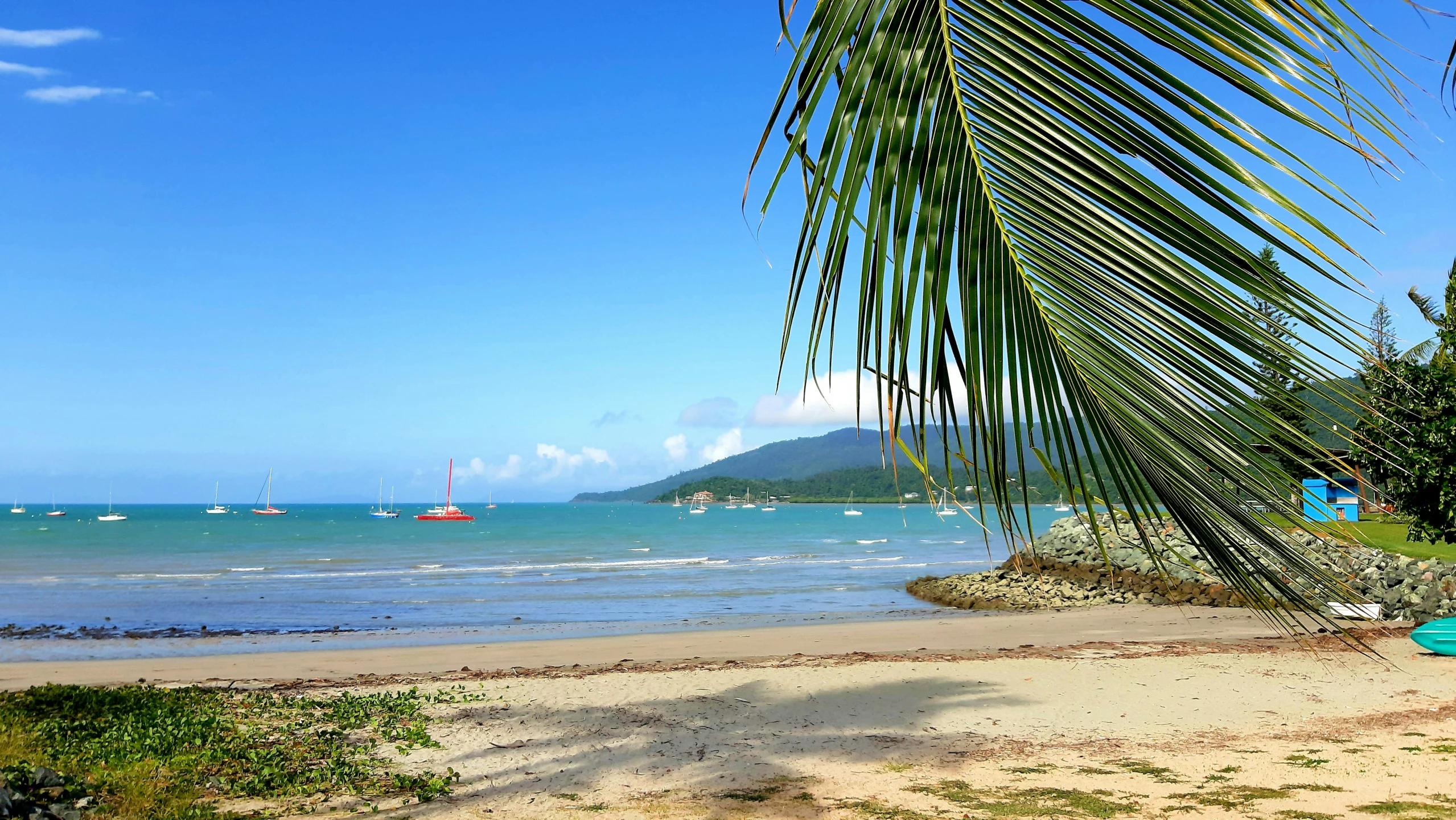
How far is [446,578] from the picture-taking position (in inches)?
1305

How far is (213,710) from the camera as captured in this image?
9.20 m

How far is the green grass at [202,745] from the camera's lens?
6320 millimetres

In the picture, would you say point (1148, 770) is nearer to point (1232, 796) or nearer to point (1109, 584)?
point (1232, 796)

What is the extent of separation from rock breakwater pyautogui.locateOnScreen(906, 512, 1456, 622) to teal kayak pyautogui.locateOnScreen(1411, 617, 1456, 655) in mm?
1539

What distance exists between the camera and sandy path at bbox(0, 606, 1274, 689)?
14.0m

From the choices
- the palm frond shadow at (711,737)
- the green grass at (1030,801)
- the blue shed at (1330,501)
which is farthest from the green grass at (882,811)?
the blue shed at (1330,501)

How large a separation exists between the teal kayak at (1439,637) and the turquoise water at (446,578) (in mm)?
5865

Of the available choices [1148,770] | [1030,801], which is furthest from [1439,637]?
[1030,801]

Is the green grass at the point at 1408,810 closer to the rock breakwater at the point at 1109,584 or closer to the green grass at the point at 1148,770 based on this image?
the green grass at the point at 1148,770

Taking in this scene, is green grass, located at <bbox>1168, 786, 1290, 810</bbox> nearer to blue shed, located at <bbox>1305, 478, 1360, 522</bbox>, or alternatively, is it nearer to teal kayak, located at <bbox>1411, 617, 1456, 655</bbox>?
blue shed, located at <bbox>1305, 478, 1360, 522</bbox>

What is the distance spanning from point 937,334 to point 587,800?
622 cm

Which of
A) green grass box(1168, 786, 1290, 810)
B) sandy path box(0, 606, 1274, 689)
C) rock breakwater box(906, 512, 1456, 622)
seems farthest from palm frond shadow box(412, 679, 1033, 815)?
sandy path box(0, 606, 1274, 689)

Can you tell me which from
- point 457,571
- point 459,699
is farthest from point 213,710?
point 457,571

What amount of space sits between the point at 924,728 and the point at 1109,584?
55.8ft
